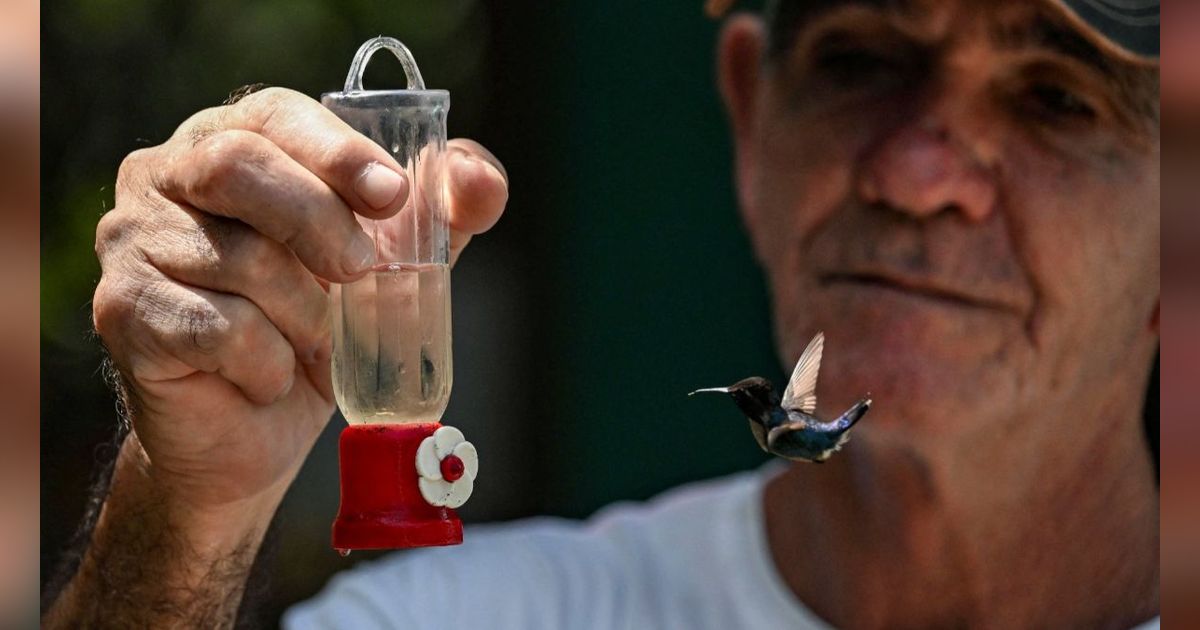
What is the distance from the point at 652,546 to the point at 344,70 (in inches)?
72.3

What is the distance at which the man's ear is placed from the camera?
3.62 m

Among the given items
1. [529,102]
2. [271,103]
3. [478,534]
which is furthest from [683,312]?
[271,103]

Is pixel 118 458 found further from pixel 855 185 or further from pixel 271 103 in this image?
pixel 855 185

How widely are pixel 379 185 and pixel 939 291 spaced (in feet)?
5.30

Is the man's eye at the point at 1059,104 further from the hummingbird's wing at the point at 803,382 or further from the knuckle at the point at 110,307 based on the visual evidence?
the knuckle at the point at 110,307

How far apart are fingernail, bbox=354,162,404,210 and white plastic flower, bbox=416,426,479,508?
27 cm

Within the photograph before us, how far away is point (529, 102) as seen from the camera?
5051mm

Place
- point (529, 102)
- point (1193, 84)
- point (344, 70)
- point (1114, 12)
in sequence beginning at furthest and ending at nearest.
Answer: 1. point (529, 102)
2. point (344, 70)
3. point (1114, 12)
4. point (1193, 84)

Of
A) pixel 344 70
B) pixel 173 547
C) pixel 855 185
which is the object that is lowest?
pixel 173 547

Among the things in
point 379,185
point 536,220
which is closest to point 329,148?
point 379,185

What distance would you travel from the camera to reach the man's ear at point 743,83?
3622 millimetres

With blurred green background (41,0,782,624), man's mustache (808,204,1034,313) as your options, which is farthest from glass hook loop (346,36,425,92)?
blurred green background (41,0,782,624)

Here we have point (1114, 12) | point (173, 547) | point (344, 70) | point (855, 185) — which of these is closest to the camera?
point (173, 547)

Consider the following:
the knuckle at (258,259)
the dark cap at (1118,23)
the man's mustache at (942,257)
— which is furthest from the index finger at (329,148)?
the dark cap at (1118,23)
